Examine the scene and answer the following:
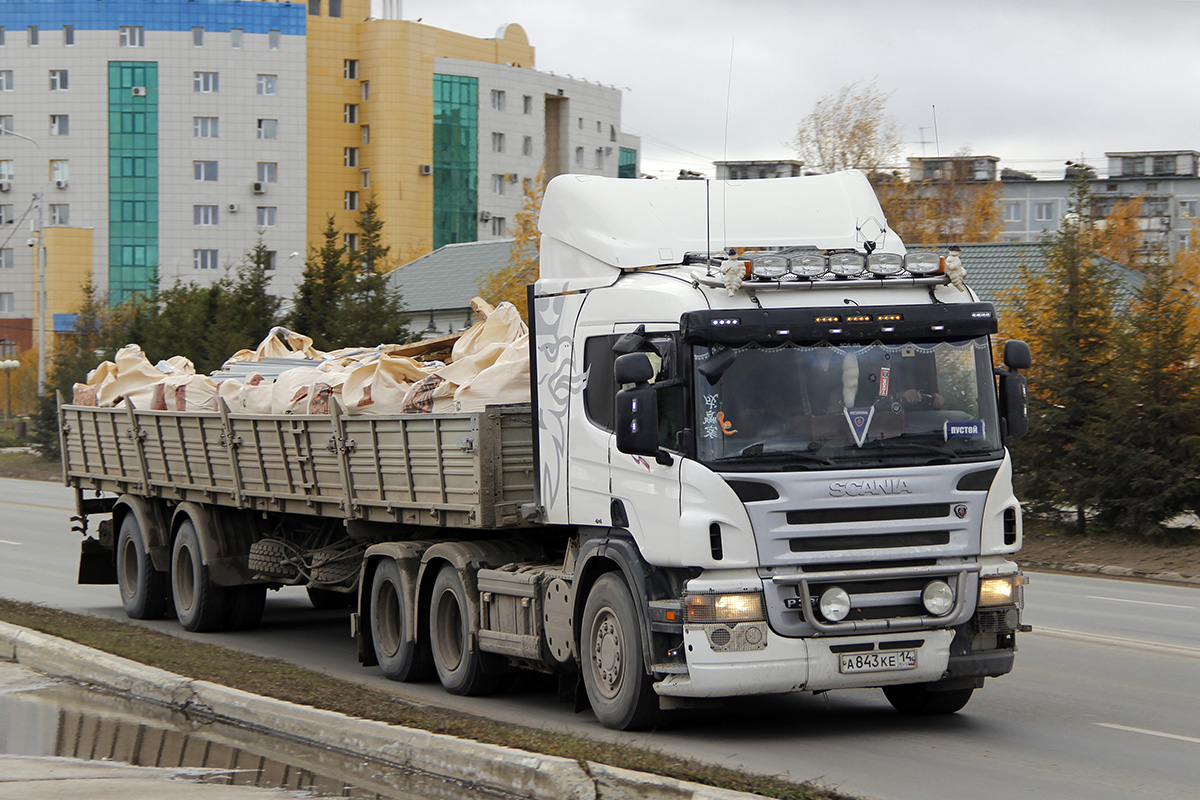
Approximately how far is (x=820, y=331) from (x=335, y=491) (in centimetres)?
483

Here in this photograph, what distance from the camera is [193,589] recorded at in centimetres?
1448

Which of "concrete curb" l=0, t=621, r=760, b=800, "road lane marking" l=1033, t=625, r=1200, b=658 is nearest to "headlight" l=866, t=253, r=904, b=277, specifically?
"concrete curb" l=0, t=621, r=760, b=800

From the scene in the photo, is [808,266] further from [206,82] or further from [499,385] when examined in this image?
[206,82]

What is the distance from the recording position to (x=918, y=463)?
8.45 m

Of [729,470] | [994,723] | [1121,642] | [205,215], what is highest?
[205,215]

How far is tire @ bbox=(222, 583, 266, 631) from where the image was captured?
14.4 metres

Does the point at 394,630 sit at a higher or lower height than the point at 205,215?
lower

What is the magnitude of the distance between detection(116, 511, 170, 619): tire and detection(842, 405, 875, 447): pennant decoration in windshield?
911 cm

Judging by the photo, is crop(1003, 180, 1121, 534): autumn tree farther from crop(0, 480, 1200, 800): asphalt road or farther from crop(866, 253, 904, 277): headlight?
crop(866, 253, 904, 277): headlight

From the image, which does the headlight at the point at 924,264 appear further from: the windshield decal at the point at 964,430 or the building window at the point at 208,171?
the building window at the point at 208,171

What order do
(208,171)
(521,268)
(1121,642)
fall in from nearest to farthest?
(1121,642)
(521,268)
(208,171)

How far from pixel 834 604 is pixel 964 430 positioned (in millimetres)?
1305

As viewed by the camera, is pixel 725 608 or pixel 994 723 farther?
pixel 994 723

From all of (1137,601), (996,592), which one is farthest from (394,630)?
(1137,601)
